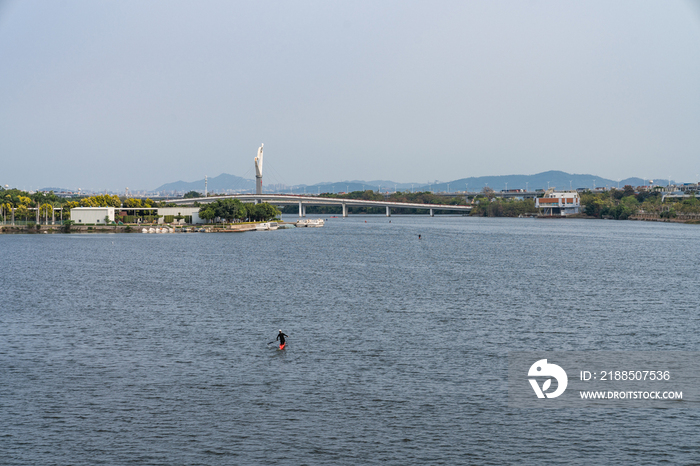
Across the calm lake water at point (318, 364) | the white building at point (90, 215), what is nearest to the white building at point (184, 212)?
the white building at point (90, 215)

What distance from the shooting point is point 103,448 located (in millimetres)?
20109

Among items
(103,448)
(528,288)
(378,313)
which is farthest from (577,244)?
(103,448)

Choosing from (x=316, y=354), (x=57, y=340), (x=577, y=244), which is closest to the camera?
(x=316, y=354)

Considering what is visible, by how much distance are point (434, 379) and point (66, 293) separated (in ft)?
120

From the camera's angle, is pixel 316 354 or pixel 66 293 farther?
pixel 66 293

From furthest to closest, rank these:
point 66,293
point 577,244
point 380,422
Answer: point 577,244, point 66,293, point 380,422

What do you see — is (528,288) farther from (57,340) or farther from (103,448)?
(103,448)

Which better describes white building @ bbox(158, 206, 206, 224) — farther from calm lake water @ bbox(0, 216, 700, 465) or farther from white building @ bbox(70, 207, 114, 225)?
calm lake water @ bbox(0, 216, 700, 465)
